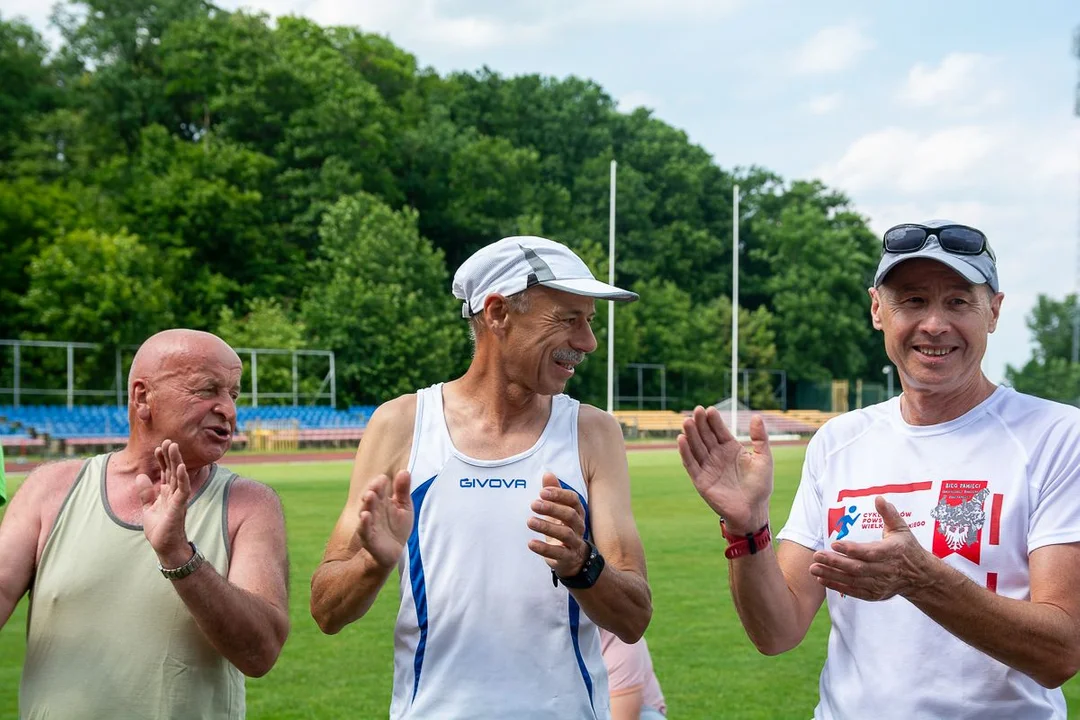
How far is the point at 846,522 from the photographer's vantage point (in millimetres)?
3498

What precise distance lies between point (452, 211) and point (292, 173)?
32.9ft

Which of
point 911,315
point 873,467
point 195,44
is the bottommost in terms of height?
point 873,467

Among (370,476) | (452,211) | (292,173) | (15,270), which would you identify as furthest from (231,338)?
(370,476)

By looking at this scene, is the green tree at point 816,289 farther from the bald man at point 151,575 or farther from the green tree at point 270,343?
the bald man at point 151,575

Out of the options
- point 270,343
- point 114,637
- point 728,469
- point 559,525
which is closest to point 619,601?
point 559,525

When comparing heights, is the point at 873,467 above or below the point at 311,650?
above

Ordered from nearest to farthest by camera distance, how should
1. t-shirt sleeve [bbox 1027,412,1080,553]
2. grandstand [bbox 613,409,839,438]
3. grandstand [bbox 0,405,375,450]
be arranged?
t-shirt sleeve [bbox 1027,412,1080,553], grandstand [bbox 0,405,375,450], grandstand [bbox 613,409,839,438]

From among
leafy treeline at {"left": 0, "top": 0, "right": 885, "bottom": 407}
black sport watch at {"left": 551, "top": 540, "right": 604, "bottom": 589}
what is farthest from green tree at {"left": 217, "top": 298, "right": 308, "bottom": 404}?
black sport watch at {"left": 551, "top": 540, "right": 604, "bottom": 589}

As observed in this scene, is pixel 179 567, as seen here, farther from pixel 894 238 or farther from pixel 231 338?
pixel 231 338

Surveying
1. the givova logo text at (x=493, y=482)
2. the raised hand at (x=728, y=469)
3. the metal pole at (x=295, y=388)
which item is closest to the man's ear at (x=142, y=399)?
the givova logo text at (x=493, y=482)

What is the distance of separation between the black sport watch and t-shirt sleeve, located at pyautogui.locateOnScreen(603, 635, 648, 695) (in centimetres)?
106

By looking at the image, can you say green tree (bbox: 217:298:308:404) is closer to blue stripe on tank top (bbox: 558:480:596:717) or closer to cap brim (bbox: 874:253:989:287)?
blue stripe on tank top (bbox: 558:480:596:717)

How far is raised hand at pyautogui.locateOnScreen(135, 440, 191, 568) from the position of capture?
3.08 metres

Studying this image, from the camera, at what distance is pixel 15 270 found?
53375mm
